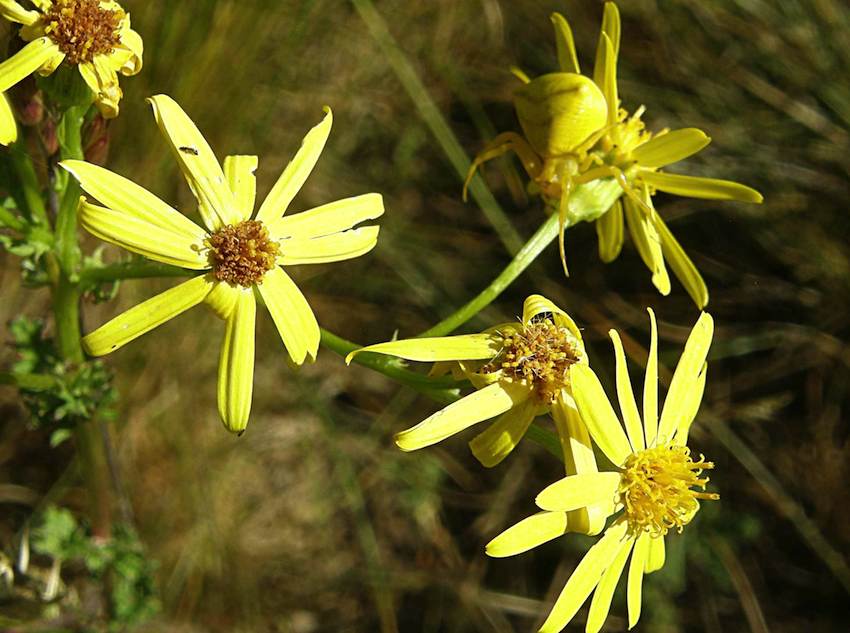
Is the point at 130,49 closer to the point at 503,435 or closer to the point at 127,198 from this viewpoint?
the point at 127,198

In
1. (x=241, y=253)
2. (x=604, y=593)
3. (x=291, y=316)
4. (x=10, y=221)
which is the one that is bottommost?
(x=604, y=593)

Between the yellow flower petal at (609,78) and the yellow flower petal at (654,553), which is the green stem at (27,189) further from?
the yellow flower petal at (654,553)

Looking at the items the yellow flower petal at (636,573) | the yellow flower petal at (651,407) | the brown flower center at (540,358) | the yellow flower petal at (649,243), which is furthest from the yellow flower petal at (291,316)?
the yellow flower petal at (649,243)

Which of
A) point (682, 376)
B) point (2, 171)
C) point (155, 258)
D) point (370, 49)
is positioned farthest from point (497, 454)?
point (370, 49)

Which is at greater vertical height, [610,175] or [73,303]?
[610,175]

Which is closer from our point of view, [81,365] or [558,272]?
[81,365]

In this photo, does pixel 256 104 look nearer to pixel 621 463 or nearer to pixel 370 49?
pixel 370 49

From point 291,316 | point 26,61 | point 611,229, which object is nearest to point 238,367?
point 291,316
